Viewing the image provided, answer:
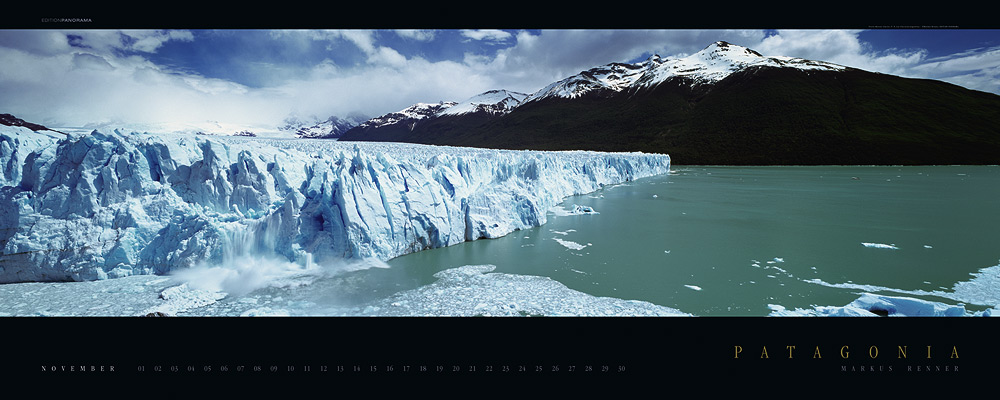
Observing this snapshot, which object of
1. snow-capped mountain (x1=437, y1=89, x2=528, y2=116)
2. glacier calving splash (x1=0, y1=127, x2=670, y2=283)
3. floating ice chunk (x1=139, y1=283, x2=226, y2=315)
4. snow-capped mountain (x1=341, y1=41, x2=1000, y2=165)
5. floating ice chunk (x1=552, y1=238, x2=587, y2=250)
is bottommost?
floating ice chunk (x1=552, y1=238, x2=587, y2=250)

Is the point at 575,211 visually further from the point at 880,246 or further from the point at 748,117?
the point at 748,117

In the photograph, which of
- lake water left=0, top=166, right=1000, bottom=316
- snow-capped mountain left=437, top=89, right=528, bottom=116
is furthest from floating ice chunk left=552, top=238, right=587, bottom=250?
snow-capped mountain left=437, top=89, right=528, bottom=116

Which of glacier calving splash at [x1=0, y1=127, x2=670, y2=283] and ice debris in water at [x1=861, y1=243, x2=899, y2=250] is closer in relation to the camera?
glacier calving splash at [x1=0, y1=127, x2=670, y2=283]

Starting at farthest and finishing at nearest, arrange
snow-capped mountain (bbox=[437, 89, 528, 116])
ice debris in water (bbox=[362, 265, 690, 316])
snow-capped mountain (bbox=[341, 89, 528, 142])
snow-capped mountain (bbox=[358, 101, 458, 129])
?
snow-capped mountain (bbox=[437, 89, 528, 116]) → snow-capped mountain (bbox=[341, 89, 528, 142]) → snow-capped mountain (bbox=[358, 101, 458, 129]) → ice debris in water (bbox=[362, 265, 690, 316])

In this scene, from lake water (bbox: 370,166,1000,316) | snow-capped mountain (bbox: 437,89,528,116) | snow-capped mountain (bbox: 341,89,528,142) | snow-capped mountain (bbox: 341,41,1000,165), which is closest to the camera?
lake water (bbox: 370,166,1000,316)

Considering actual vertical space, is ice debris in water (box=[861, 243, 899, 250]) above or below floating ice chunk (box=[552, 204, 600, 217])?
below

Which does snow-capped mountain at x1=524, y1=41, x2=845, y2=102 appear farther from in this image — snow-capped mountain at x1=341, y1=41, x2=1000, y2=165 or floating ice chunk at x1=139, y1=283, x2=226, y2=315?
floating ice chunk at x1=139, y1=283, x2=226, y2=315

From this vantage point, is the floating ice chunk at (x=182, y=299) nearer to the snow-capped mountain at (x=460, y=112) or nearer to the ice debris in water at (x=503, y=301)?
the ice debris in water at (x=503, y=301)
